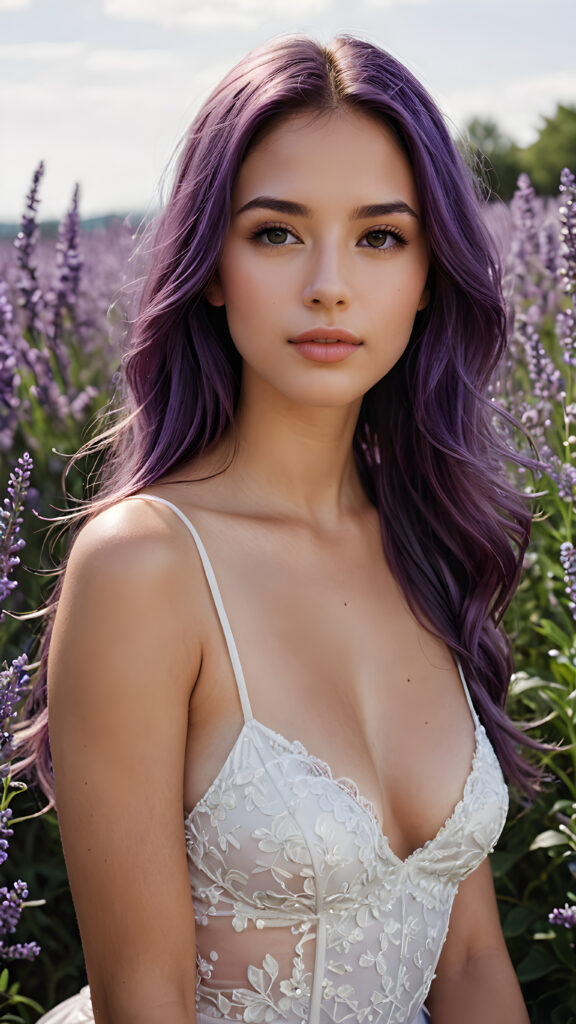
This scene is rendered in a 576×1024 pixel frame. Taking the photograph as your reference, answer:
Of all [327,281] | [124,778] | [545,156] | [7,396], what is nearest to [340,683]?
[124,778]

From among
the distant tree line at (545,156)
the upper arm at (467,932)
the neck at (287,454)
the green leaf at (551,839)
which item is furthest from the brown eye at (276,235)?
the distant tree line at (545,156)

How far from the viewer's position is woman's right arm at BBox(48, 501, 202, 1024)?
160 centimetres

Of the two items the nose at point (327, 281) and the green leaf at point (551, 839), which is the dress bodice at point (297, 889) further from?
the green leaf at point (551, 839)

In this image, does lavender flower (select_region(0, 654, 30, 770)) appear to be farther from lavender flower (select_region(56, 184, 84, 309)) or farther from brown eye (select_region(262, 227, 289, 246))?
lavender flower (select_region(56, 184, 84, 309))

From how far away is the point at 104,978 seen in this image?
1628 mm

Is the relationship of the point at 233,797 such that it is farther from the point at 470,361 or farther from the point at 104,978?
the point at 470,361

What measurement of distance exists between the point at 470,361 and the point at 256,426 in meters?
0.52

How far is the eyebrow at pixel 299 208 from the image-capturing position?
1.76m

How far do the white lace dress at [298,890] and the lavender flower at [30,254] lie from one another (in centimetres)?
159

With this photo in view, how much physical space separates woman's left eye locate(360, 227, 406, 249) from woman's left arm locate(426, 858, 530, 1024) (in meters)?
1.22

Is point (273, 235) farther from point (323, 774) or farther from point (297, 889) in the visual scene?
point (297, 889)

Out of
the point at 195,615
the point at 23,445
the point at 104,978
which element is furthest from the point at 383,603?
the point at 23,445

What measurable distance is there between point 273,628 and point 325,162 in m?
0.78

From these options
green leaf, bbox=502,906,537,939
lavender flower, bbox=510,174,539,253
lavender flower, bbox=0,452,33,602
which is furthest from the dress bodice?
lavender flower, bbox=510,174,539,253
